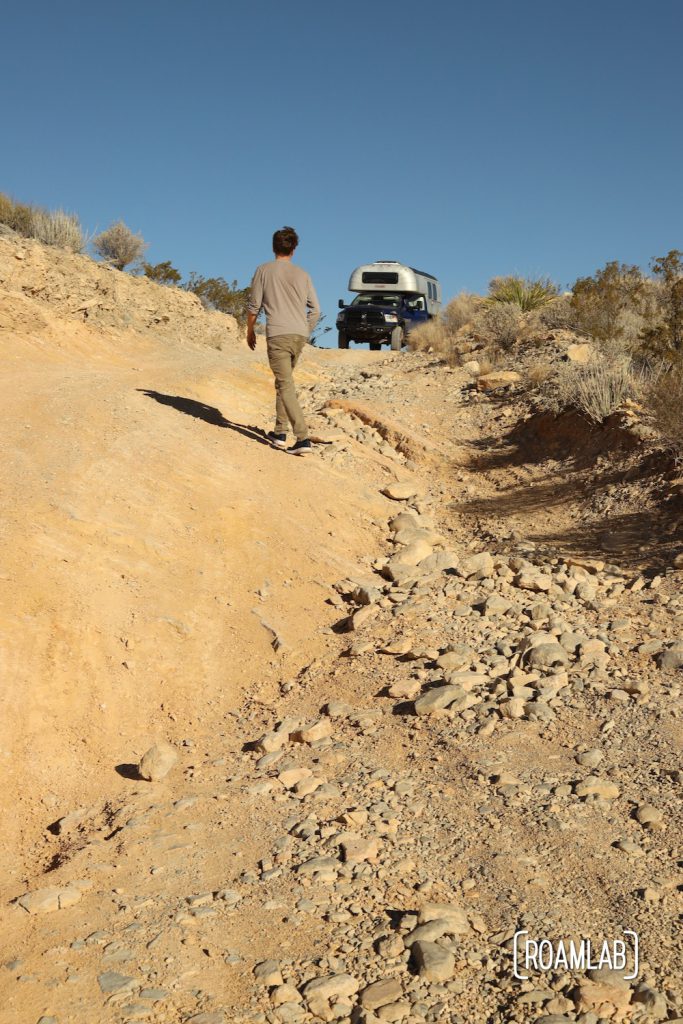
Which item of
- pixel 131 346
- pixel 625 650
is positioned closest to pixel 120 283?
pixel 131 346

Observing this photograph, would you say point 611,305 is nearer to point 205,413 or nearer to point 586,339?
point 586,339

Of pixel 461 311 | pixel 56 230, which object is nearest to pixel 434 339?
pixel 461 311

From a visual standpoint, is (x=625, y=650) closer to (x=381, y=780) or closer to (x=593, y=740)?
(x=593, y=740)

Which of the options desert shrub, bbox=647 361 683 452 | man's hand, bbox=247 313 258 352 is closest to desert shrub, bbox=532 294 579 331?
desert shrub, bbox=647 361 683 452

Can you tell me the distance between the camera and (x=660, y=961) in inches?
106

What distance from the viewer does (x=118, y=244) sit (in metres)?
17.8

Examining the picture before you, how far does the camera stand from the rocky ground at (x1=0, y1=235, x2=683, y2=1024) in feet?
8.86

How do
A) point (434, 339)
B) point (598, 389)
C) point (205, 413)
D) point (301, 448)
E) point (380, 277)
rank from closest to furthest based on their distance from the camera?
point (301, 448)
point (205, 413)
point (598, 389)
point (434, 339)
point (380, 277)

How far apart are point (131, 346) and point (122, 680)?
8998 millimetres

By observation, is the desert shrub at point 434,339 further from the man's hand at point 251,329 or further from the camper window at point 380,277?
the man's hand at point 251,329

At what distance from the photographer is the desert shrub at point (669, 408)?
7402 millimetres

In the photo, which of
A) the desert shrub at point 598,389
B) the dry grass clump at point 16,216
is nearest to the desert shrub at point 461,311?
the desert shrub at point 598,389

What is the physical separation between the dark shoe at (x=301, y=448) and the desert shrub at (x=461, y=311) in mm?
9402

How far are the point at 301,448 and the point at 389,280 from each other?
1314 centimetres
